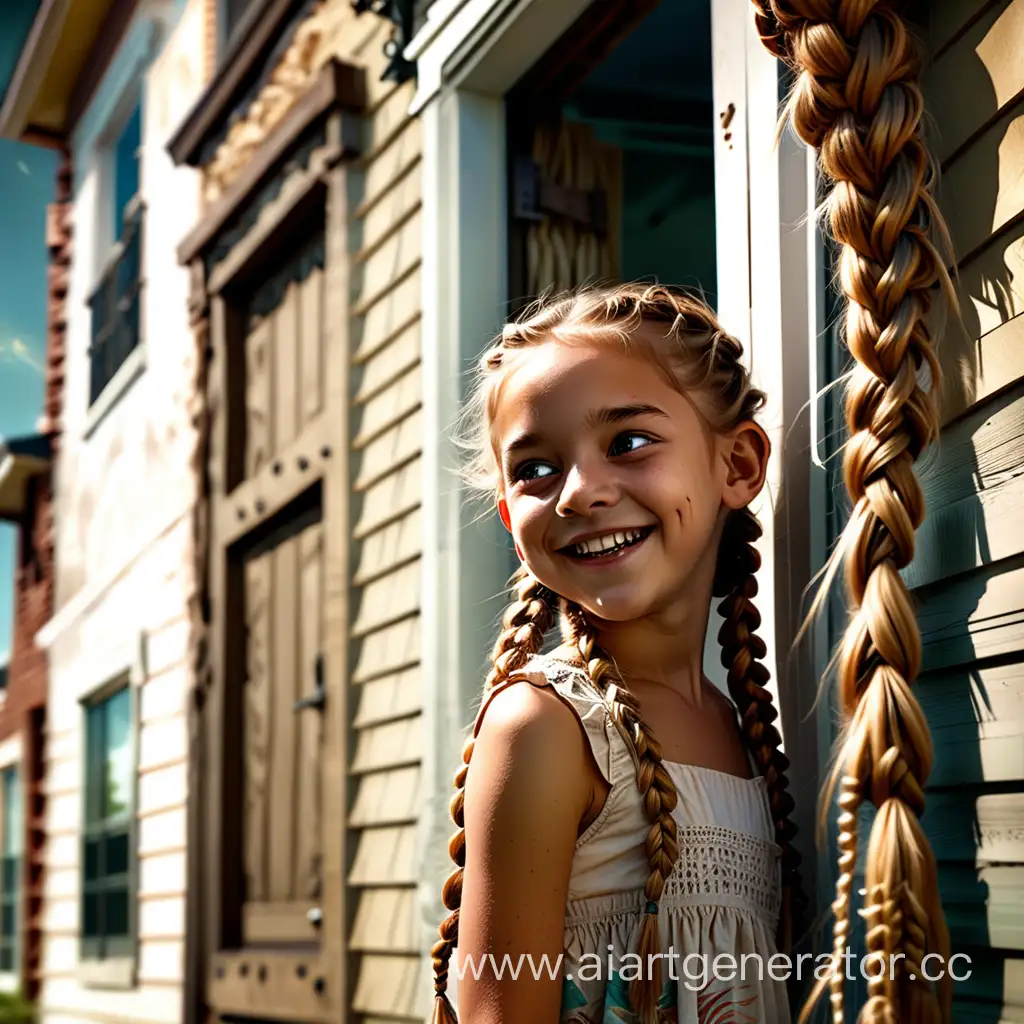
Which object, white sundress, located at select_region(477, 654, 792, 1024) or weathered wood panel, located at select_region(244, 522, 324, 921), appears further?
weathered wood panel, located at select_region(244, 522, 324, 921)

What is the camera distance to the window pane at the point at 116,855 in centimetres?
775

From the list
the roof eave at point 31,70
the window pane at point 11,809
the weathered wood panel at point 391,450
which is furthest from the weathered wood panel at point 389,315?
the window pane at point 11,809

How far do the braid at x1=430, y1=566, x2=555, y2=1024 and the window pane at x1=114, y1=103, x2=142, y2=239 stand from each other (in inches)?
286

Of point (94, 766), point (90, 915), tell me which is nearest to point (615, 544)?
point (90, 915)

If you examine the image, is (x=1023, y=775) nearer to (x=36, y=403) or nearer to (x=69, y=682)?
(x=69, y=682)

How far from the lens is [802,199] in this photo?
7.34 feet

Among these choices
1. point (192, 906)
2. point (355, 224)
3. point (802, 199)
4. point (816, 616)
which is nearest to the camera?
point (816, 616)

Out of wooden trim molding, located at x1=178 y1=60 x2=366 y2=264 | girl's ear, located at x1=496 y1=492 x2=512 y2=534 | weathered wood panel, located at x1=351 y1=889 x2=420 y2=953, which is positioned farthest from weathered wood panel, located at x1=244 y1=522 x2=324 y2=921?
girl's ear, located at x1=496 y1=492 x2=512 y2=534

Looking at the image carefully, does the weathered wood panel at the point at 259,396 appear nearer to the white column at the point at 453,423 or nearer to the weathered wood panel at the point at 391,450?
the weathered wood panel at the point at 391,450

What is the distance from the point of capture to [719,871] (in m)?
1.83

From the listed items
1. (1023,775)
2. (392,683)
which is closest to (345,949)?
(392,683)

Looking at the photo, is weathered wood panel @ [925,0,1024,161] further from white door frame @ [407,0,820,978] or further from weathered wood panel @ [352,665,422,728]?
weathered wood panel @ [352,665,422,728]

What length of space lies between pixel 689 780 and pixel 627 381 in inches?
20.4

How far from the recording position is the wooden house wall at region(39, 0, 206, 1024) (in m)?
6.34
